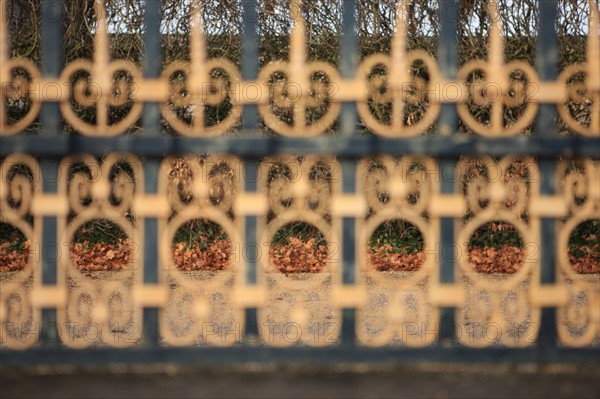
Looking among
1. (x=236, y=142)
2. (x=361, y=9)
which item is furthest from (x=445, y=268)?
(x=361, y=9)

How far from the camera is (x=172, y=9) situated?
25.1ft

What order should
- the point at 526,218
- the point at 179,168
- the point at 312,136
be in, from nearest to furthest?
the point at 312,136 → the point at 179,168 → the point at 526,218

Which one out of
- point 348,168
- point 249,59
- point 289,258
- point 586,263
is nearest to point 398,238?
point 289,258

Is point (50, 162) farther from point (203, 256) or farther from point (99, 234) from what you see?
point (99, 234)

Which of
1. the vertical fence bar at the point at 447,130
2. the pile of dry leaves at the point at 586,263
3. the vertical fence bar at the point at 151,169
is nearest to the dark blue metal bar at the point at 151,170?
the vertical fence bar at the point at 151,169

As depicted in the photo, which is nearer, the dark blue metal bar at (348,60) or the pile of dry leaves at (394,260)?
the dark blue metal bar at (348,60)

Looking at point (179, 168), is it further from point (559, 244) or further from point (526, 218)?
point (559, 244)

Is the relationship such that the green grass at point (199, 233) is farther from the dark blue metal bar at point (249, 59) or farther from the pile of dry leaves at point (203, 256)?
the dark blue metal bar at point (249, 59)

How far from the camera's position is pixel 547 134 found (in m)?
2.76

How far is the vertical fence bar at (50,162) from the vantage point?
2736 millimetres

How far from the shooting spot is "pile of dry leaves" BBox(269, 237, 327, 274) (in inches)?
317

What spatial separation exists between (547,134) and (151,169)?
1.61m

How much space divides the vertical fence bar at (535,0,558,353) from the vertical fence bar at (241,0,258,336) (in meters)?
1.16

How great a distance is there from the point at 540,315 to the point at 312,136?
1.20 m
